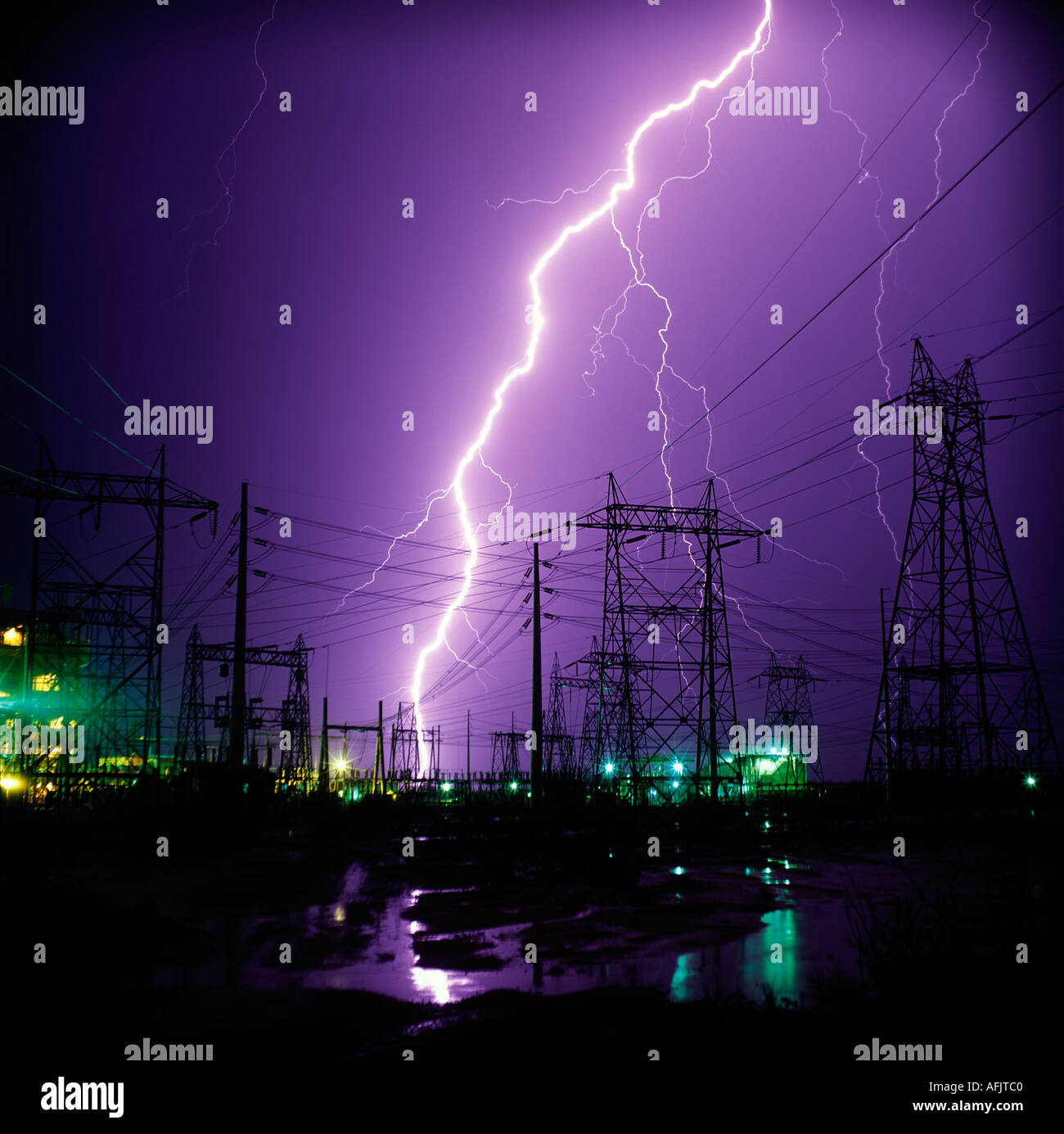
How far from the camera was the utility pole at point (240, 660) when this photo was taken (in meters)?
21.8

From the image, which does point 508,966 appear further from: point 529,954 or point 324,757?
point 324,757

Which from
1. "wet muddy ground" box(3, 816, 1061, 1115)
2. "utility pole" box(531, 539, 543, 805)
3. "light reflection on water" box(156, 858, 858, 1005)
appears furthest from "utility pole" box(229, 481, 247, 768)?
"light reflection on water" box(156, 858, 858, 1005)

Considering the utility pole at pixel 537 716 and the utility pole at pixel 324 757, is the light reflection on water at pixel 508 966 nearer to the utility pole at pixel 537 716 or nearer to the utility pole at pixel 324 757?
the utility pole at pixel 537 716

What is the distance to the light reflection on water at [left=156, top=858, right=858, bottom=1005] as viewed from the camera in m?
7.12

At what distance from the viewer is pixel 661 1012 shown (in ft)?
19.3

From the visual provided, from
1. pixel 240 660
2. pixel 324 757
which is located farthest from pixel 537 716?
pixel 324 757

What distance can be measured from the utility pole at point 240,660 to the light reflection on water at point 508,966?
39.1ft

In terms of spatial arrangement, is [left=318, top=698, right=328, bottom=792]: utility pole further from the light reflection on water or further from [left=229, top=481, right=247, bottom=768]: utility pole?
the light reflection on water

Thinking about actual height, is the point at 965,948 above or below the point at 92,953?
above

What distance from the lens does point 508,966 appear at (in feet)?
26.4

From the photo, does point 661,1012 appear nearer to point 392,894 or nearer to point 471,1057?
point 471,1057

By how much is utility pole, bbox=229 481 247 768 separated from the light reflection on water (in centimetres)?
1191
